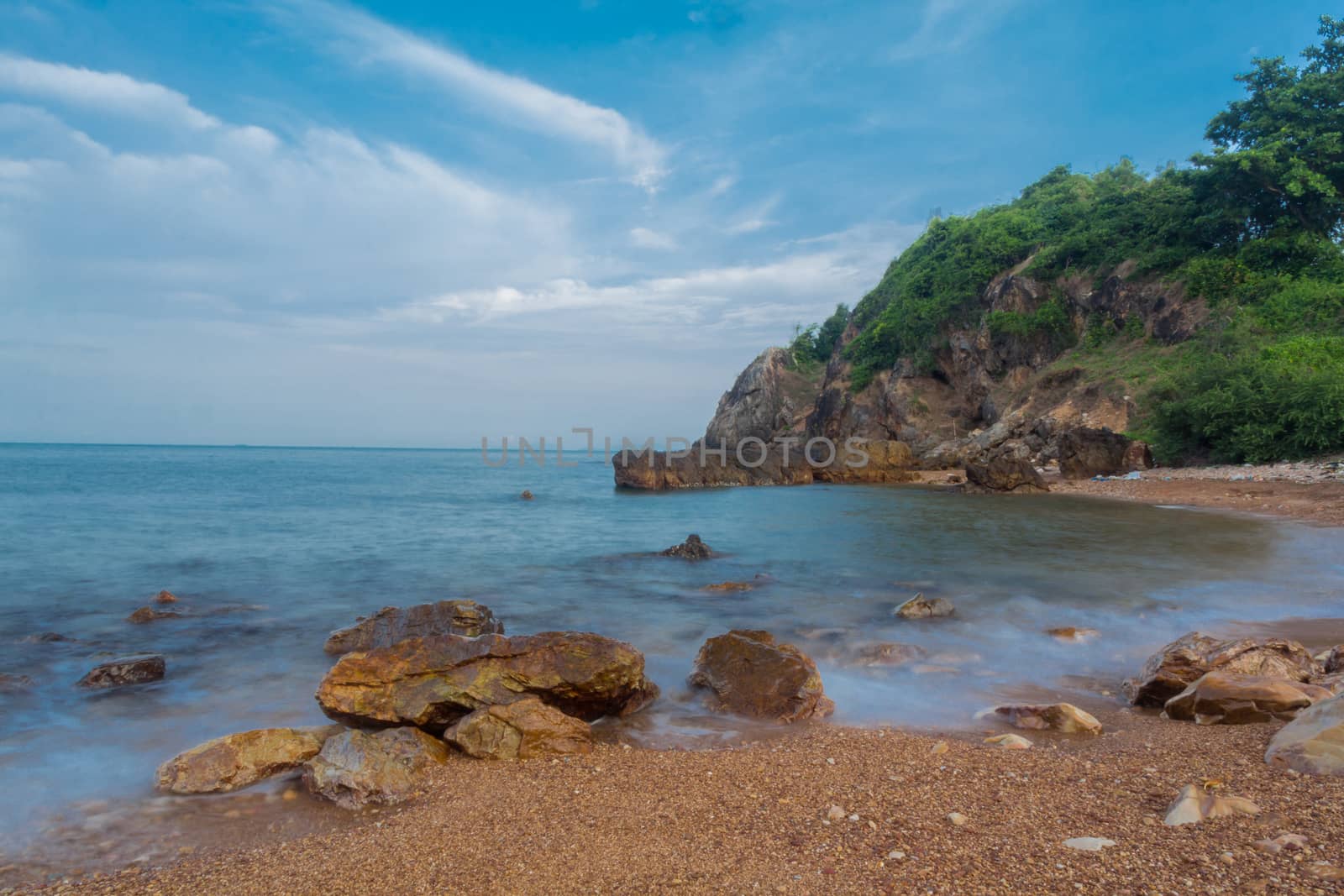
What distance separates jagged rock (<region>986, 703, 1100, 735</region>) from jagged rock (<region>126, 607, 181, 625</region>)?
10971 millimetres

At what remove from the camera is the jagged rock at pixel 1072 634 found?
8334 millimetres

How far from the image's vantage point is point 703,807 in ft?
13.8

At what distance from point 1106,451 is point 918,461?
41.7ft

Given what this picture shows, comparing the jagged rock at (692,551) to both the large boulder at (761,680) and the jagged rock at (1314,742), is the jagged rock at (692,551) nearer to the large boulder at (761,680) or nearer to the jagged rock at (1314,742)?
the large boulder at (761,680)

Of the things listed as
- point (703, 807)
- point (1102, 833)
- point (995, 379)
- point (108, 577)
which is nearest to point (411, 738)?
point (703, 807)

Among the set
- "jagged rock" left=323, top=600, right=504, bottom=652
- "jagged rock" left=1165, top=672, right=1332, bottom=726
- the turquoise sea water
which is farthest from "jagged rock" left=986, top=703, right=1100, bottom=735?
"jagged rock" left=323, top=600, right=504, bottom=652

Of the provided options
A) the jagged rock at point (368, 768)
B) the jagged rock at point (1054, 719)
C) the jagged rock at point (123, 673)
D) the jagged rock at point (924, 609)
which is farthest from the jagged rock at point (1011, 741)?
the jagged rock at point (123, 673)

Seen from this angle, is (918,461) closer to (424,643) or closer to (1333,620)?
(1333,620)

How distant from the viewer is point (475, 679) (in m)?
5.92

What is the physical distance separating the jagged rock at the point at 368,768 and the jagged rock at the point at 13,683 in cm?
452

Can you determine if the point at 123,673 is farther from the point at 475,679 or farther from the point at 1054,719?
the point at 1054,719

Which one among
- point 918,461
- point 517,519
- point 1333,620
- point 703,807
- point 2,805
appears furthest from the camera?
point 918,461

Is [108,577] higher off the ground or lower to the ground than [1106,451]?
lower

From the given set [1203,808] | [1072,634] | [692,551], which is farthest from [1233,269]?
[1203,808]
